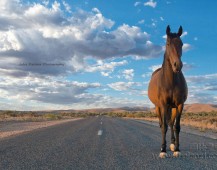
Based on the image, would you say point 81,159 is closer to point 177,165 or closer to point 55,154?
point 55,154

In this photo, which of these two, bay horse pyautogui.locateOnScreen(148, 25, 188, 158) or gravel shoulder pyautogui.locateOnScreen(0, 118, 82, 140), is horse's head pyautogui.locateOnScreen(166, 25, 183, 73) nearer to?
bay horse pyautogui.locateOnScreen(148, 25, 188, 158)

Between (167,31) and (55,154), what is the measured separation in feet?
13.2

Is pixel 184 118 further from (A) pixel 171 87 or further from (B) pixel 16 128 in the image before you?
(A) pixel 171 87

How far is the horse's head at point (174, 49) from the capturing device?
22.4 ft

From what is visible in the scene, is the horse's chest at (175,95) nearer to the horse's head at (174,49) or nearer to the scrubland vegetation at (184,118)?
the horse's head at (174,49)

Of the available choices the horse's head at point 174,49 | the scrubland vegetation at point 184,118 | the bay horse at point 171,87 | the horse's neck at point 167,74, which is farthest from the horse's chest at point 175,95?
the scrubland vegetation at point 184,118

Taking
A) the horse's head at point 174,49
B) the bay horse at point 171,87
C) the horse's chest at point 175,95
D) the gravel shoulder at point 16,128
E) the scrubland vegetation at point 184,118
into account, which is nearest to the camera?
the horse's head at point 174,49

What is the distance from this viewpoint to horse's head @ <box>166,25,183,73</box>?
683 cm

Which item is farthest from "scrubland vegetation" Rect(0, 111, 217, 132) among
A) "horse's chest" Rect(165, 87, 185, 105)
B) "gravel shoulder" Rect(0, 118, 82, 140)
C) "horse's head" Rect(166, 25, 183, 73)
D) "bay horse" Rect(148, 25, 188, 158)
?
"horse's head" Rect(166, 25, 183, 73)

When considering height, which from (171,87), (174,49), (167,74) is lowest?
(171,87)

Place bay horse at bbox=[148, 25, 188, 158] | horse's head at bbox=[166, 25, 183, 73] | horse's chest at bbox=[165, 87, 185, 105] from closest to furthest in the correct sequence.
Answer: horse's head at bbox=[166, 25, 183, 73] < bay horse at bbox=[148, 25, 188, 158] < horse's chest at bbox=[165, 87, 185, 105]

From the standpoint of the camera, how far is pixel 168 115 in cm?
830

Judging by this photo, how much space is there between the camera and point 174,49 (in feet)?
23.3

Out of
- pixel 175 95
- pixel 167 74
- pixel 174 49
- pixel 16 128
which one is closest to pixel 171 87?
pixel 175 95
